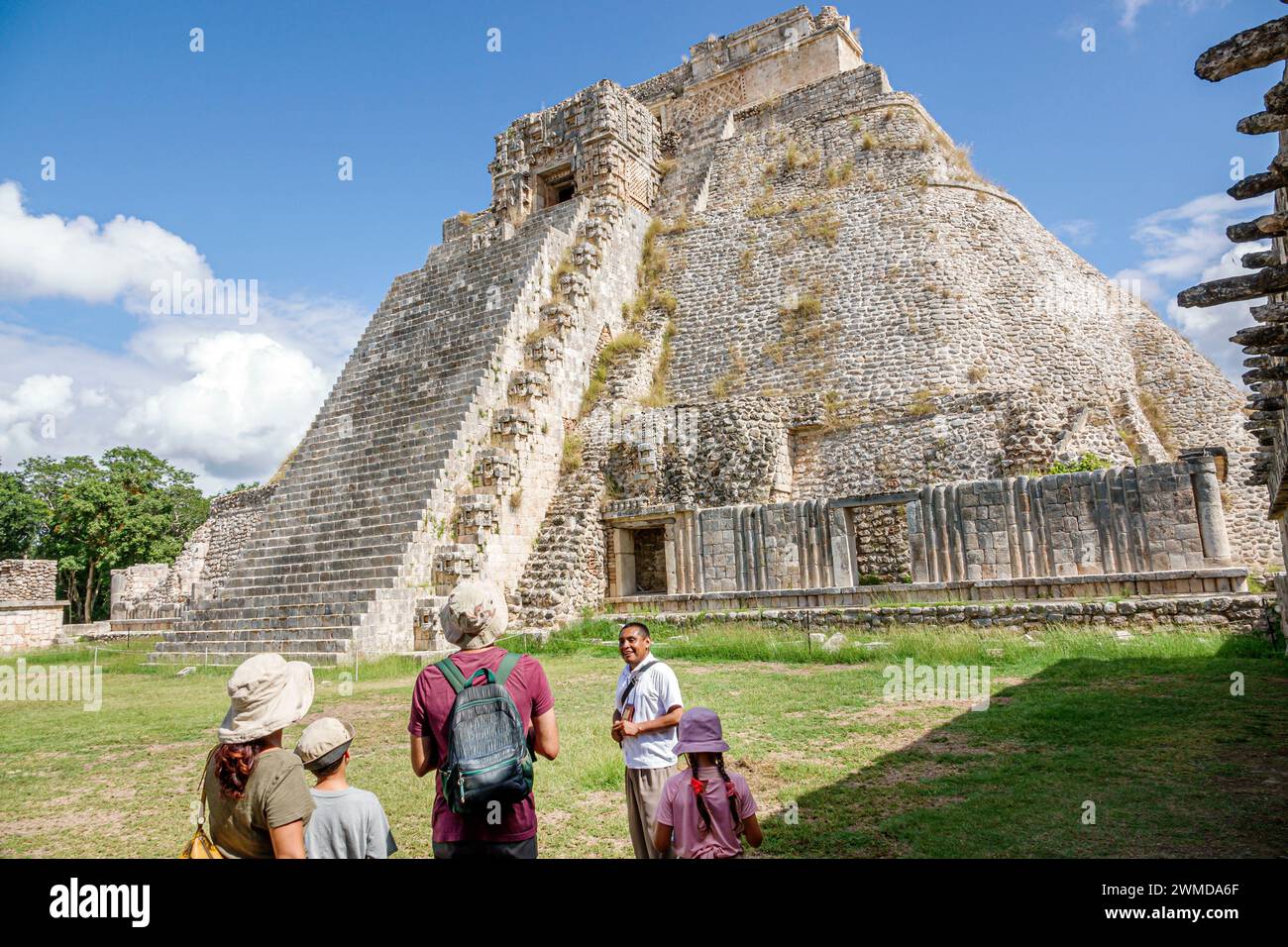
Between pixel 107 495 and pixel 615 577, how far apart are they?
3076cm

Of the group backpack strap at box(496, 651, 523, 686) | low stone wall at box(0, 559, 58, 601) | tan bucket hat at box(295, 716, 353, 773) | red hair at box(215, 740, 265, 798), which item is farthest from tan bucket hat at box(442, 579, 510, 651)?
low stone wall at box(0, 559, 58, 601)

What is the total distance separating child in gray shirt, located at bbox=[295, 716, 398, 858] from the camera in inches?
111

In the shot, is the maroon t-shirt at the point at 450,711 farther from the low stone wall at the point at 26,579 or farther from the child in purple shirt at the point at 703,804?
the low stone wall at the point at 26,579

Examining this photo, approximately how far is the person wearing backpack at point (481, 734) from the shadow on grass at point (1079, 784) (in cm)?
213

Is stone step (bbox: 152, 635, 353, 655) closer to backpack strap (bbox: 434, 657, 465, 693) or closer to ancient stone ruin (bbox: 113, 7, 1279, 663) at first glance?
ancient stone ruin (bbox: 113, 7, 1279, 663)

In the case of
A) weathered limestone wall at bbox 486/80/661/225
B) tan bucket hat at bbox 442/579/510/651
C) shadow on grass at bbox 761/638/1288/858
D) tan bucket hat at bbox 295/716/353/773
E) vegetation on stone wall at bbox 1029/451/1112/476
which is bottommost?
shadow on grass at bbox 761/638/1288/858

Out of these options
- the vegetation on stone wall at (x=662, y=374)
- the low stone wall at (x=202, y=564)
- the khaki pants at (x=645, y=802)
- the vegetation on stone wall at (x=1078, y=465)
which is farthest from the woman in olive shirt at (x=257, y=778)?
the low stone wall at (x=202, y=564)

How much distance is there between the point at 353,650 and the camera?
1339cm

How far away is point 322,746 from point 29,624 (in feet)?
71.7

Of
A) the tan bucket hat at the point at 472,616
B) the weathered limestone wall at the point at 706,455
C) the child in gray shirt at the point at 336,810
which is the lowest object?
the child in gray shirt at the point at 336,810

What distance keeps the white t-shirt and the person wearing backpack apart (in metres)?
0.79

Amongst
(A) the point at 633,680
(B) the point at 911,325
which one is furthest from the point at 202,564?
(A) the point at 633,680

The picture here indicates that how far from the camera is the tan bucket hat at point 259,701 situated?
2.67 metres

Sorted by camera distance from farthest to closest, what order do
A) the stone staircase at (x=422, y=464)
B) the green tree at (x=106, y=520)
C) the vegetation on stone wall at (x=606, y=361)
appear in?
the green tree at (x=106, y=520), the vegetation on stone wall at (x=606, y=361), the stone staircase at (x=422, y=464)
